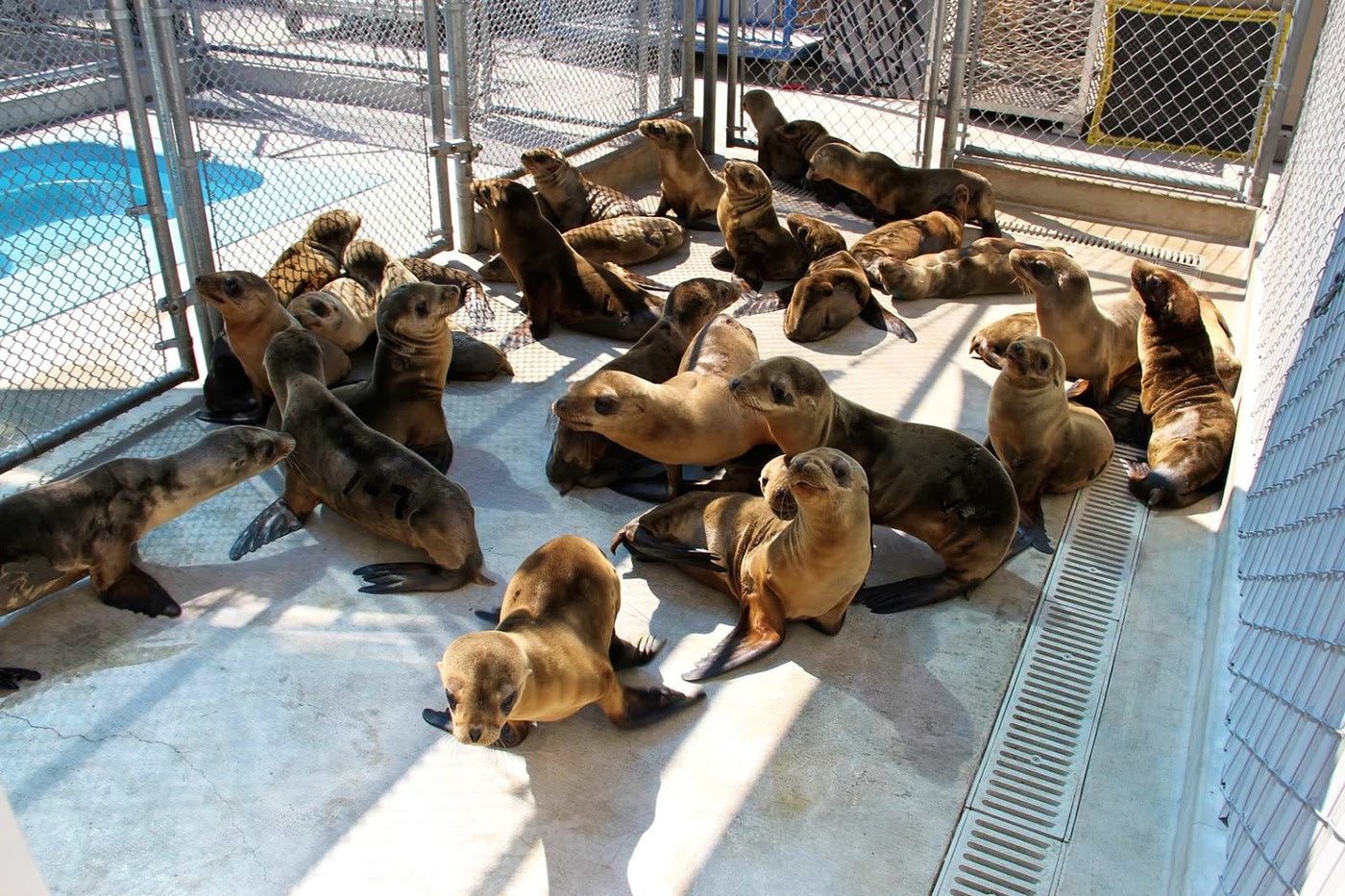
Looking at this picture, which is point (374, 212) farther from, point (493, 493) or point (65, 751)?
point (65, 751)

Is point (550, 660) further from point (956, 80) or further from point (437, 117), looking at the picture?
point (956, 80)

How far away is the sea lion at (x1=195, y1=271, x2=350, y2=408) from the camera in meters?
4.66

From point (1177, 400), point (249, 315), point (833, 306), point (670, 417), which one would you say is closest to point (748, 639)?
point (670, 417)

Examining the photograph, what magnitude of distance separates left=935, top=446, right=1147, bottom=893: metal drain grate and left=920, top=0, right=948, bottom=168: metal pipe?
3885mm

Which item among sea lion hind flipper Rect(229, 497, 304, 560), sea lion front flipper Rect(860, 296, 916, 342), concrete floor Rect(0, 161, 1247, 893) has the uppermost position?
sea lion front flipper Rect(860, 296, 916, 342)

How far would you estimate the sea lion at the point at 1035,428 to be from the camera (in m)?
4.25

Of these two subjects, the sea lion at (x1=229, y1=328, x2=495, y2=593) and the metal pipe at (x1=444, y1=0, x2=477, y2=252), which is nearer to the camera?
the sea lion at (x1=229, y1=328, x2=495, y2=593)

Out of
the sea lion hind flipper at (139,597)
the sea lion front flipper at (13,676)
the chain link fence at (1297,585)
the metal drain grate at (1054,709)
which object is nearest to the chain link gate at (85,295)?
the sea lion hind flipper at (139,597)

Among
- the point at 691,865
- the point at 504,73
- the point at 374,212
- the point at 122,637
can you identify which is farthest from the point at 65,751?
the point at 504,73

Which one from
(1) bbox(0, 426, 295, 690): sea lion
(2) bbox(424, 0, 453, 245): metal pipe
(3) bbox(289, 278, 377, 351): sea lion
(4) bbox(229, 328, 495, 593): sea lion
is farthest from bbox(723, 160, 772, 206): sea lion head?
(1) bbox(0, 426, 295, 690): sea lion

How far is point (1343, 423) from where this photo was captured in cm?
267

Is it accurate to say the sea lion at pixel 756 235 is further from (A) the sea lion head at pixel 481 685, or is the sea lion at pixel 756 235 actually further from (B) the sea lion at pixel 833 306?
(A) the sea lion head at pixel 481 685

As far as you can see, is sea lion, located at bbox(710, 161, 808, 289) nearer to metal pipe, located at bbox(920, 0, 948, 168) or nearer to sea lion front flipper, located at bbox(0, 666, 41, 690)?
metal pipe, located at bbox(920, 0, 948, 168)

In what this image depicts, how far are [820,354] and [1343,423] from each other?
3127mm
